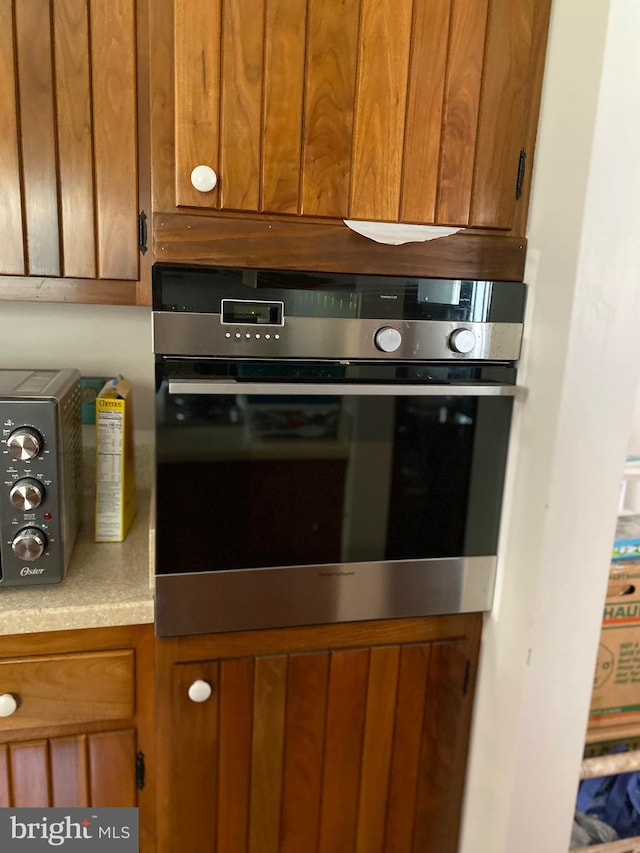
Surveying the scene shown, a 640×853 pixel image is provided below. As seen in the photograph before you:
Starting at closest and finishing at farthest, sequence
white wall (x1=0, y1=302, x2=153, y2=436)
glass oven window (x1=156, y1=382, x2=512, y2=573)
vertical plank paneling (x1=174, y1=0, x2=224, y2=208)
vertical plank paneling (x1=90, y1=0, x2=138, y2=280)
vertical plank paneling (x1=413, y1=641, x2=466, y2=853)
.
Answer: vertical plank paneling (x1=174, y1=0, x2=224, y2=208) → glass oven window (x1=156, y1=382, x2=512, y2=573) → vertical plank paneling (x1=90, y1=0, x2=138, y2=280) → vertical plank paneling (x1=413, y1=641, x2=466, y2=853) → white wall (x1=0, y1=302, x2=153, y2=436)

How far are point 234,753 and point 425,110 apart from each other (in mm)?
1174

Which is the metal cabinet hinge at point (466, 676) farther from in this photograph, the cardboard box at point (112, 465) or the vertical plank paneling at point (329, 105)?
the vertical plank paneling at point (329, 105)

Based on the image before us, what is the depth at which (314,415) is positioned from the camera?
3.51 ft

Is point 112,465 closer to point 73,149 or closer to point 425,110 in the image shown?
point 73,149

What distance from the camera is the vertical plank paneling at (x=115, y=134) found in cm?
114

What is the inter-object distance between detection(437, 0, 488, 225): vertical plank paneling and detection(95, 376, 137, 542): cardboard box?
0.73m

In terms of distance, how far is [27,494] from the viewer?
3.56 ft

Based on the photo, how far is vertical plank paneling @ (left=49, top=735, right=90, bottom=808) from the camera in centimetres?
114

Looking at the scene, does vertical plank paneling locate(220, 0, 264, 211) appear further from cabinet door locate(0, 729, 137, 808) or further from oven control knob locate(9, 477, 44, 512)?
cabinet door locate(0, 729, 137, 808)

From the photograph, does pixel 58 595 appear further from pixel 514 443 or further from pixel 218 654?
pixel 514 443

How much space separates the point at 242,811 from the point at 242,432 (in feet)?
2.41

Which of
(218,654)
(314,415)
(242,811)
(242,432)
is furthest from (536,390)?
(242,811)

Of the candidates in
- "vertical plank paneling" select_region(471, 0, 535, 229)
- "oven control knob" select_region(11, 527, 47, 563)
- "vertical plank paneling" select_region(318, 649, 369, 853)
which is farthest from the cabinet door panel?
"vertical plank paneling" select_region(471, 0, 535, 229)

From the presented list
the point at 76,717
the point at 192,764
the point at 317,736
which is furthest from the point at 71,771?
the point at 317,736
